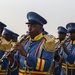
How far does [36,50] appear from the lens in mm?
6676

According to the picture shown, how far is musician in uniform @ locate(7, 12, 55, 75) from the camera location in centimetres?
641

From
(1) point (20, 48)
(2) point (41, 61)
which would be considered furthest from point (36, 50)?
(1) point (20, 48)

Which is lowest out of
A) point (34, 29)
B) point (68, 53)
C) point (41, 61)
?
point (41, 61)

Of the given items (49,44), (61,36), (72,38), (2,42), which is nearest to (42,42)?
(49,44)

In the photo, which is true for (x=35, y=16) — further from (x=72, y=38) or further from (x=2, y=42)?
(x=72, y=38)

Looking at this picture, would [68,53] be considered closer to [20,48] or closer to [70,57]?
[70,57]

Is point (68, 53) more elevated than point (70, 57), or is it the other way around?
point (68, 53)

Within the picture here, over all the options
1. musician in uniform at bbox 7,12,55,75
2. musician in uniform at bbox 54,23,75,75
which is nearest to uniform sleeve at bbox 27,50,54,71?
musician in uniform at bbox 7,12,55,75

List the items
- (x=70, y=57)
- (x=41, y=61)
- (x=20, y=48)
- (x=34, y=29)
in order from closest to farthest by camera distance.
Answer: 1. (x=20, y=48)
2. (x=41, y=61)
3. (x=34, y=29)
4. (x=70, y=57)

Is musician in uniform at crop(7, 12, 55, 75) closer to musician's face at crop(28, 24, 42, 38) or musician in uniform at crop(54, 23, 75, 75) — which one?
musician's face at crop(28, 24, 42, 38)

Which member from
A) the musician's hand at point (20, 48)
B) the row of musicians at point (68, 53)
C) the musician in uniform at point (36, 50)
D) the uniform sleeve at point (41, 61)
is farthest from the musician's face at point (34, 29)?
the row of musicians at point (68, 53)

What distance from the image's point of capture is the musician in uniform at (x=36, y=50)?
252 inches

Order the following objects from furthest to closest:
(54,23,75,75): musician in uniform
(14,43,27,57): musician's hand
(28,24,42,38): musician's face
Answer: (54,23,75,75): musician in uniform → (28,24,42,38): musician's face → (14,43,27,57): musician's hand

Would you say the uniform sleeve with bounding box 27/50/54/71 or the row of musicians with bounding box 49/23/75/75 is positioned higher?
the row of musicians with bounding box 49/23/75/75
